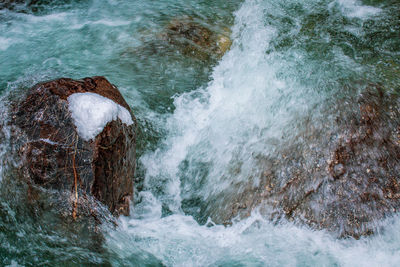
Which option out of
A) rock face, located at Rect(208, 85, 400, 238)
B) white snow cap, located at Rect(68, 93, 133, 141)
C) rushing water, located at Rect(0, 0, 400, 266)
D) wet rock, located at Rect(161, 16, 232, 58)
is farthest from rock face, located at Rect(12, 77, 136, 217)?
wet rock, located at Rect(161, 16, 232, 58)

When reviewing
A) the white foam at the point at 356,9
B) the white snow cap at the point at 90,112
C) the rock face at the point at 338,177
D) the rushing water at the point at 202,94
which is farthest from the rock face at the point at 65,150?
the white foam at the point at 356,9

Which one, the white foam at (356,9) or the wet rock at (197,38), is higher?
the white foam at (356,9)

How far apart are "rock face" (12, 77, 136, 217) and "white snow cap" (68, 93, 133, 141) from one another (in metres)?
0.05

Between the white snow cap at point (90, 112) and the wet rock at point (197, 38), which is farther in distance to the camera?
the wet rock at point (197, 38)

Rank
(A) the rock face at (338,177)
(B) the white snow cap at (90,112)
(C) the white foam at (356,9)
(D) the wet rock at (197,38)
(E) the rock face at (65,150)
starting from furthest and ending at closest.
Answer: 1. (C) the white foam at (356,9)
2. (D) the wet rock at (197,38)
3. (A) the rock face at (338,177)
4. (B) the white snow cap at (90,112)
5. (E) the rock face at (65,150)

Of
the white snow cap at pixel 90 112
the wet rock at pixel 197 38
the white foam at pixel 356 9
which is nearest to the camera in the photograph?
the white snow cap at pixel 90 112

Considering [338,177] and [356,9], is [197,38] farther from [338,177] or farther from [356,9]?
[338,177]

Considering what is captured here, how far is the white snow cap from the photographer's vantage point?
306 cm

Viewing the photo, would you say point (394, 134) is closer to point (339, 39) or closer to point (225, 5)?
point (339, 39)

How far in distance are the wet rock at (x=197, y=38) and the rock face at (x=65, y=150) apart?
7.71 feet

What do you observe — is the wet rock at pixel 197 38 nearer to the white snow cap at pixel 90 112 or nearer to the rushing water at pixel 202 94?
the rushing water at pixel 202 94

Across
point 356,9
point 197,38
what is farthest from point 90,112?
point 356,9

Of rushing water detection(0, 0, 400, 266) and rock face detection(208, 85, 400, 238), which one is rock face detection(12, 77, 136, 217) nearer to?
rushing water detection(0, 0, 400, 266)

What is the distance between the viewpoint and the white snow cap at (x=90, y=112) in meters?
3.06
